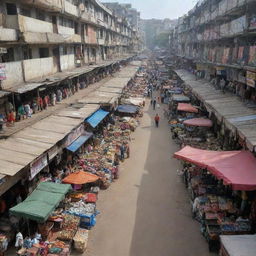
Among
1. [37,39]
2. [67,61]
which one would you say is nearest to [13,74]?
[37,39]

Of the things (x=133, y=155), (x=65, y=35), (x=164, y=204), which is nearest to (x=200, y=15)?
(x=65, y=35)

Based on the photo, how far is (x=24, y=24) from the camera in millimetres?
17812

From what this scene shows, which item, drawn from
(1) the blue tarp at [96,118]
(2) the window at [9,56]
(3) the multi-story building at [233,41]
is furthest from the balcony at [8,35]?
(3) the multi-story building at [233,41]

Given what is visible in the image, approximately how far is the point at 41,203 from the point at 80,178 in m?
3.71

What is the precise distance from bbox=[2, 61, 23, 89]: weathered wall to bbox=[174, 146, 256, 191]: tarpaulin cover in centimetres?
996

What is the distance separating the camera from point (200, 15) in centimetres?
4281

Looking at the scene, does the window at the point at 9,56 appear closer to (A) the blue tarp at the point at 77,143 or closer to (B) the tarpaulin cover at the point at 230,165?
(A) the blue tarp at the point at 77,143

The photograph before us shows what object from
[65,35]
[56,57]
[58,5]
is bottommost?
[56,57]

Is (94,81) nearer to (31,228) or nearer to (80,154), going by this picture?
(80,154)

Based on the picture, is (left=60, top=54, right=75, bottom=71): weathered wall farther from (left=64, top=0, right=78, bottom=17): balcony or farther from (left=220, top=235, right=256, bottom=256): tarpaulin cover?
(left=220, top=235, right=256, bottom=256): tarpaulin cover

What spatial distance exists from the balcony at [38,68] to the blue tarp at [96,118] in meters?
4.67

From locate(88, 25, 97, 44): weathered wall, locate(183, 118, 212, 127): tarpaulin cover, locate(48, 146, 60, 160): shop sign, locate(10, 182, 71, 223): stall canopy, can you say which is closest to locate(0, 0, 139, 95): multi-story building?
locate(88, 25, 97, 44): weathered wall

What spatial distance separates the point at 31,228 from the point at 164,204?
6.41 metres

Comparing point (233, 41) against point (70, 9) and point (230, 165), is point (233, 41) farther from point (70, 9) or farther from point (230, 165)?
point (230, 165)
